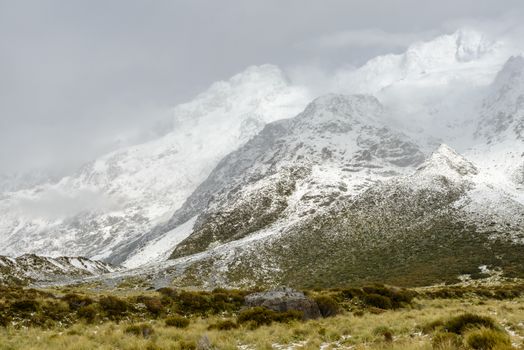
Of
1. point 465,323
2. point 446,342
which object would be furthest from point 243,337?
point 446,342

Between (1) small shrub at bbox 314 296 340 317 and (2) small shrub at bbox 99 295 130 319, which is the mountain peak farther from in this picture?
(2) small shrub at bbox 99 295 130 319

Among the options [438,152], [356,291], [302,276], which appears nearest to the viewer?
[356,291]

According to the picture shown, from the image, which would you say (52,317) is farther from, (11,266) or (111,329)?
(11,266)

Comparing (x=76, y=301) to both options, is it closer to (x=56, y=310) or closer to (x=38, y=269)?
(x=56, y=310)

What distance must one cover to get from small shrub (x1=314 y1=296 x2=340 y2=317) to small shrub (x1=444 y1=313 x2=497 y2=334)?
11020 mm

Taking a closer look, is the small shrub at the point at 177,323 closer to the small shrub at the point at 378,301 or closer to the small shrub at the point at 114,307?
the small shrub at the point at 114,307

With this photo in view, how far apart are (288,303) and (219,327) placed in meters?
6.39

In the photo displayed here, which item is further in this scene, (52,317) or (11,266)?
(11,266)

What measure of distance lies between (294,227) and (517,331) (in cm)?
11244

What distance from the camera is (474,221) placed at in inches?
4363

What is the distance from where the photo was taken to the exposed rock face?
2501cm

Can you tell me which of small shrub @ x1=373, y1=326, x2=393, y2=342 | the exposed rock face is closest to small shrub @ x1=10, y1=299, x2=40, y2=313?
the exposed rock face

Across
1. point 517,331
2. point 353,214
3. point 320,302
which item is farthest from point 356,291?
point 353,214

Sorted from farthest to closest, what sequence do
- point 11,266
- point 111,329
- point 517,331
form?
point 11,266 → point 111,329 → point 517,331
